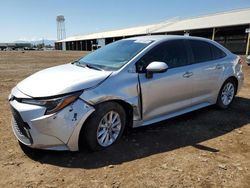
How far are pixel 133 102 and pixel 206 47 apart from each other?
248 cm

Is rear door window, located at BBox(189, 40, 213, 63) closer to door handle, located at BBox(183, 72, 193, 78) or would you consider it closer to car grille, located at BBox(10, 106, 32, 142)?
door handle, located at BBox(183, 72, 193, 78)

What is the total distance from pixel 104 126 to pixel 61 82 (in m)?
0.88

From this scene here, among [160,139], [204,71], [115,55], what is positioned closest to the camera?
[160,139]

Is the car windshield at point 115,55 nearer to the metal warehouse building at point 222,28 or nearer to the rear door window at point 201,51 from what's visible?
the rear door window at point 201,51

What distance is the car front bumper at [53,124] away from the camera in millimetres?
3375

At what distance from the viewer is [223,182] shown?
125 inches

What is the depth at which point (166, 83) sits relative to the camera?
178 inches

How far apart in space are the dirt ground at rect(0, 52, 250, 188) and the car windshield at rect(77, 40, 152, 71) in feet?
4.03

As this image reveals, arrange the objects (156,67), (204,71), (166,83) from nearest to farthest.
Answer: (156,67) → (166,83) → (204,71)

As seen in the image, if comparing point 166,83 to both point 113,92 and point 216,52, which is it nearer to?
point 113,92

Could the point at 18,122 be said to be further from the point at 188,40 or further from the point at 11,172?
the point at 188,40

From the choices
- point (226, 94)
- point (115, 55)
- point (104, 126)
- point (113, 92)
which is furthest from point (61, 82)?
point (226, 94)

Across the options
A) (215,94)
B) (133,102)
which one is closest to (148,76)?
(133,102)

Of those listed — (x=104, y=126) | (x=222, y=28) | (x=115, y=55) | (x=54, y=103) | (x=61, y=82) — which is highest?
(x=222, y=28)
